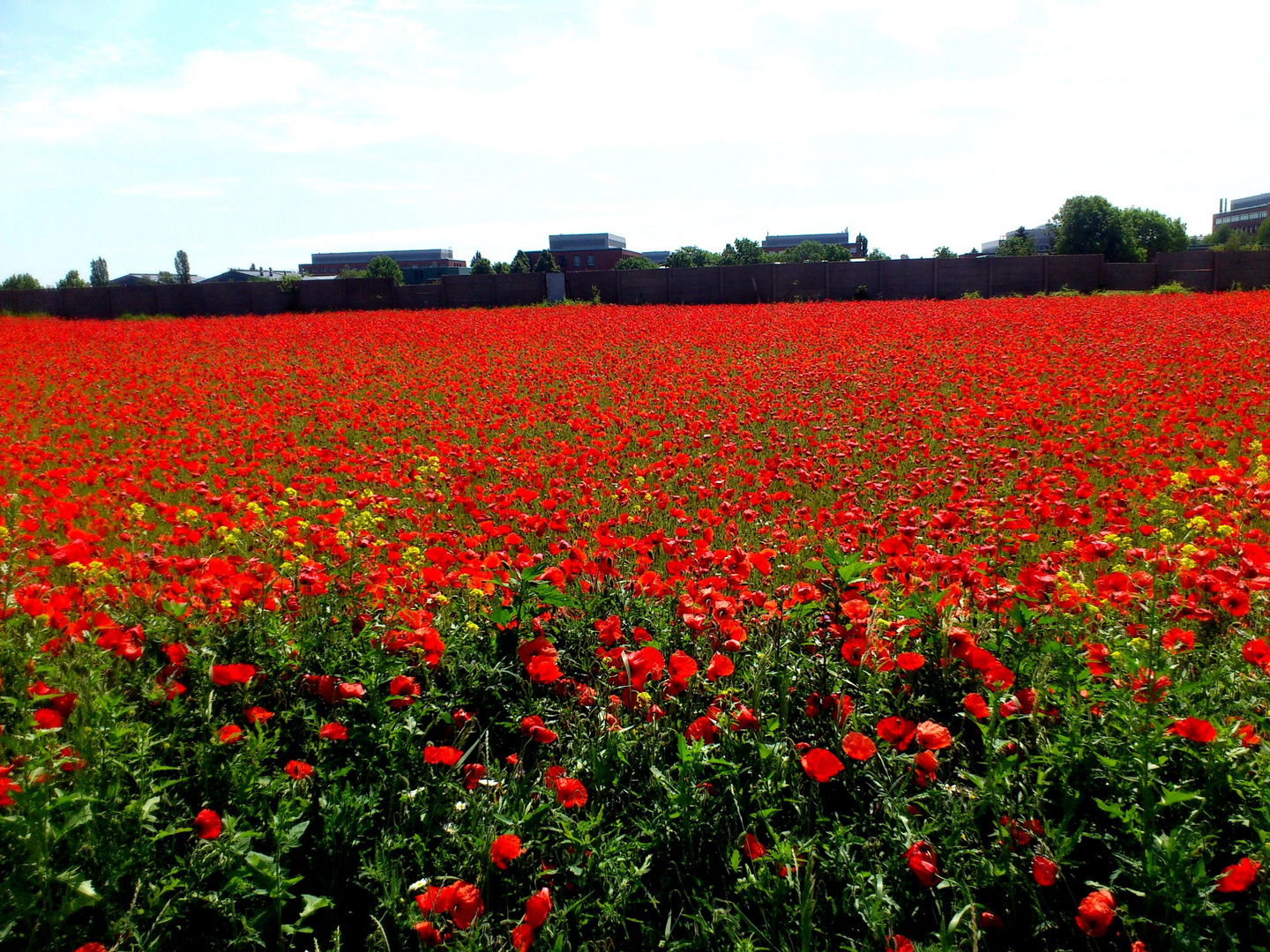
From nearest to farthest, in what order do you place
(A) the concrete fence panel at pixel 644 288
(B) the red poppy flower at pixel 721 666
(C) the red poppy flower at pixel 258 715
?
1. (C) the red poppy flower at pixel 258 715
2. (B) the red poppy flower at pixel 721 666
3. (A) the concrete fence panel at pixel 644 288

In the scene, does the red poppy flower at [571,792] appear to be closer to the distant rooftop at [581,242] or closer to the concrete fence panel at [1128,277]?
the concrete fence panel at [1128,277]

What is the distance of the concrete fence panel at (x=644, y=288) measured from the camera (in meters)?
30.0

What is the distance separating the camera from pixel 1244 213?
137375mm

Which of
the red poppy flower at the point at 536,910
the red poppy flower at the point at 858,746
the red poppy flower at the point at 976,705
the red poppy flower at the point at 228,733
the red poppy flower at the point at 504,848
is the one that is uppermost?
the red poppy flower at the point at 976,705

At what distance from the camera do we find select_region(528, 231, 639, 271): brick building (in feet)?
327

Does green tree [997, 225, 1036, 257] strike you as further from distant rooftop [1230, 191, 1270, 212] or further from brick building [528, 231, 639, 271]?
distant rooftop [1230, 191, 1270, 212]

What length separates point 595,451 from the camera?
18.1 feet

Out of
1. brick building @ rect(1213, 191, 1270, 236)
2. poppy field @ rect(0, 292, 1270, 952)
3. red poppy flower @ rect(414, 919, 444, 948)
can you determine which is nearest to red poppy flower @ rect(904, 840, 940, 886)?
poppy field @ rect(0, 292, 1270, 952)

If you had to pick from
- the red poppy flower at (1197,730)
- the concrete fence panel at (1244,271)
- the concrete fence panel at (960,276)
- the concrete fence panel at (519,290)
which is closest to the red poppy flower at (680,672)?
the red poppy flower at (1197,730)

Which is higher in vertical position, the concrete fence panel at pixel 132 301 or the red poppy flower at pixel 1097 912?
the concrete fence panel at pixel 132 301

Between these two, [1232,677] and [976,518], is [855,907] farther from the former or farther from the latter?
[976,518]

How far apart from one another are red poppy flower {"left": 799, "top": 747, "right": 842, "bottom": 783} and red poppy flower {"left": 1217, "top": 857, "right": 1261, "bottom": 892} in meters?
0.75

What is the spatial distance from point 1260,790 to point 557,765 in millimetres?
1703

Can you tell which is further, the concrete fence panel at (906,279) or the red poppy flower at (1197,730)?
the concrete fence panel at (906,279)
